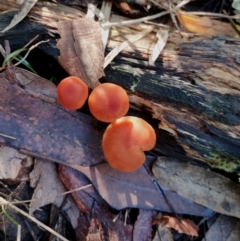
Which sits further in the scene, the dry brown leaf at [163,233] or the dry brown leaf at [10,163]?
the dry brown leaf at [163,233]

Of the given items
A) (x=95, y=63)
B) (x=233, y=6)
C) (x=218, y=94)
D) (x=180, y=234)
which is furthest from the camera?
(x=233, y=6)

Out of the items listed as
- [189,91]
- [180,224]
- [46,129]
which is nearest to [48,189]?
[46,129]

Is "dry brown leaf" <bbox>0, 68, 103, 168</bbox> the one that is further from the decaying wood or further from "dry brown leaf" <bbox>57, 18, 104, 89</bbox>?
the decaying wood

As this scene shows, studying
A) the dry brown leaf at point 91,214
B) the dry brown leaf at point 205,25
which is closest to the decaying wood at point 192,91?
the dry brown leaf at point 205,25

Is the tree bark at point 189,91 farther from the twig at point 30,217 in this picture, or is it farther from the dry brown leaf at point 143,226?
the twig at point 30,217

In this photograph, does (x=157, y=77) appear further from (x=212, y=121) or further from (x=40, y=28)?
(x=40, y=28)

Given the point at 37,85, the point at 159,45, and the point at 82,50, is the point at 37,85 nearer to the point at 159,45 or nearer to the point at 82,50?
the point at 82,50

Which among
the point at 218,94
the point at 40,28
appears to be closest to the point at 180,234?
the point at 218,94
